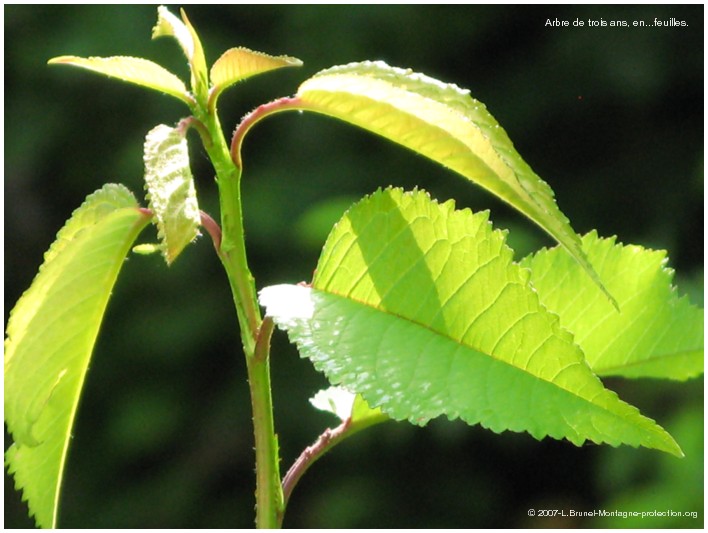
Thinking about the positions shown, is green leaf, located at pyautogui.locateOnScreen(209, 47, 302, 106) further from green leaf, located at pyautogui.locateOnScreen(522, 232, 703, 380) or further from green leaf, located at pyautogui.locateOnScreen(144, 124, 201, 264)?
green leaf, located at pyautogui.locateOnScreen(522, 232, 703, 380)

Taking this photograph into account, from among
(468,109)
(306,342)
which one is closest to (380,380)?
(306,342)

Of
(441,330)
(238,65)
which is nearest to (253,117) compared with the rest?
(238,65)

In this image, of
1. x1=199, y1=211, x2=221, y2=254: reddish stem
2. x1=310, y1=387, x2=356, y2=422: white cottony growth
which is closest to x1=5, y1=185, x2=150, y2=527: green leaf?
x1=199, y1=211, x2=221, y2=254: reddish stem

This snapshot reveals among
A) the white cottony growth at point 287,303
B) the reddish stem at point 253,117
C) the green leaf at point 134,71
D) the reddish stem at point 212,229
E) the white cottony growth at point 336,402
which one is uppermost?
the green leaf at point 134,71

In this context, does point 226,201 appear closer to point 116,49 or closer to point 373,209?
point 373,209

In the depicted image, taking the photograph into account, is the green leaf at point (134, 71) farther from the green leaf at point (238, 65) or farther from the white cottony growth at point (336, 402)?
the white cottony growth at point (336, 402)

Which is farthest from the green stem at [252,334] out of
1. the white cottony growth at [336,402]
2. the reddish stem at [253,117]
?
the white cottony growth at [336,402]
